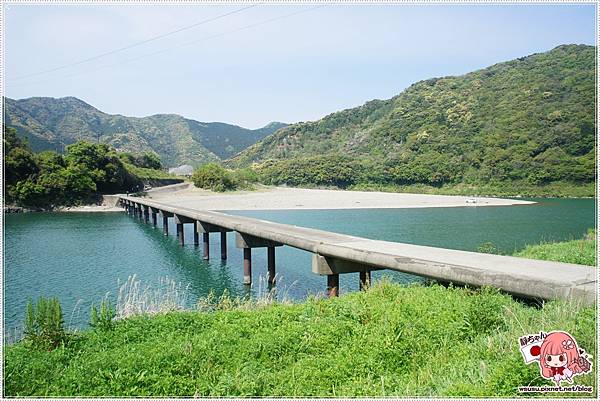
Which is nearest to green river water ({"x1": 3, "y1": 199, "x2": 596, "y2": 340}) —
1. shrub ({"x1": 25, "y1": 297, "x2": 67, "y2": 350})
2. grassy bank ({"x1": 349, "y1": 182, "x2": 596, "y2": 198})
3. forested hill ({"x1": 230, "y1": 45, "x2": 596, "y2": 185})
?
shrub ({"x1": 25, "y1": 297, "x2": 67, "y2": 350})

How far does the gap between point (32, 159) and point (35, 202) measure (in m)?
5.91

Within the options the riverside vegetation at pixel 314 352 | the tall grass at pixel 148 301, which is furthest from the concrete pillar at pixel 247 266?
the riverside vegetation at pixel 314 352

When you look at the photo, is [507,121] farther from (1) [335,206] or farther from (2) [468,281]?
(2) [468,281]

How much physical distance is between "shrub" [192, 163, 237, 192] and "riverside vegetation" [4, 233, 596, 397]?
6915 cm

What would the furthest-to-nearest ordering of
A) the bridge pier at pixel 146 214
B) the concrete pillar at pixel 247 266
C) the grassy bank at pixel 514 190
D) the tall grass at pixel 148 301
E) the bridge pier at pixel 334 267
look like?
the grassy bank at pixel 514 190
the bridge pier at pixel 146 214
the concrete pillar at pixel 247 266
the bridge pier at pixel 334 267
the tall grass at pixel 148 301

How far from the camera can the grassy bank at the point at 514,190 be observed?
71500 mm

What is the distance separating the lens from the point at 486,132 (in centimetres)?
9250

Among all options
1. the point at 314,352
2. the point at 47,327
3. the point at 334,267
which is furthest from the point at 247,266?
the point at 314,352

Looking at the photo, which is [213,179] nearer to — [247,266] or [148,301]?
[247,266]

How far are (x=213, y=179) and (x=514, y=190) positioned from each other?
51228mm

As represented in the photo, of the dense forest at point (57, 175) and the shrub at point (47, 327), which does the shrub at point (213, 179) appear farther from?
the shrub at point (47, 327)

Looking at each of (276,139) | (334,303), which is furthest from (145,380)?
(276,139)

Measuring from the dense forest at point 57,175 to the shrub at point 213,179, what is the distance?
13.1m

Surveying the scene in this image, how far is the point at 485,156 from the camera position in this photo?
278 ft
